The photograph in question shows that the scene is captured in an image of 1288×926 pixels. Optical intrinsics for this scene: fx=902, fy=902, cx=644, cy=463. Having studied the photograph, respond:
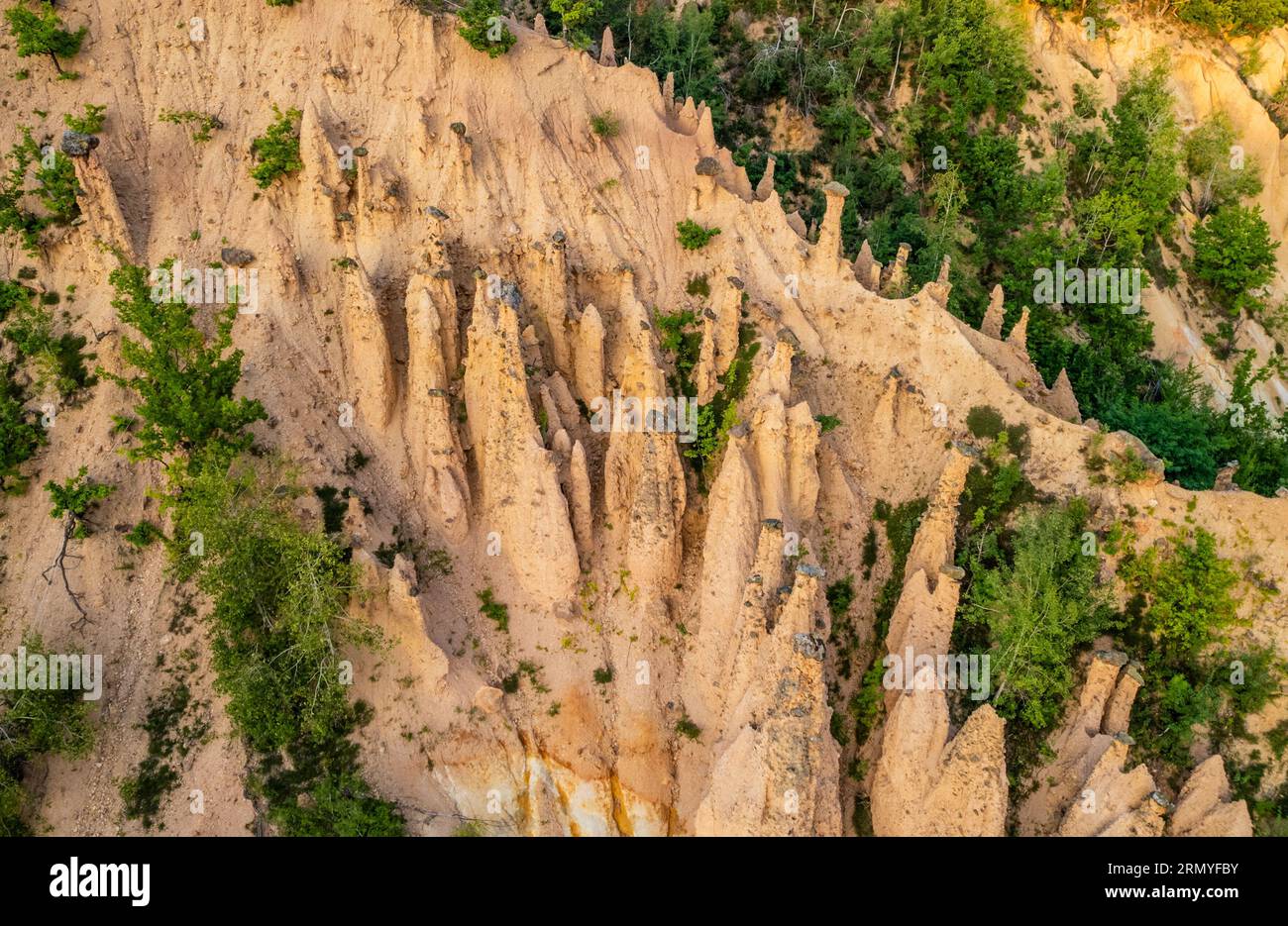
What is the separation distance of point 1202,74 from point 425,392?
45.4m

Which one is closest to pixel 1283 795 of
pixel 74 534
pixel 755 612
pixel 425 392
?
pixel 755 612

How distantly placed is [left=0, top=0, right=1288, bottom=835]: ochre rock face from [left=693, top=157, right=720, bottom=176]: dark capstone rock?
0.10m

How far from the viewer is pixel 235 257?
26.3 metres

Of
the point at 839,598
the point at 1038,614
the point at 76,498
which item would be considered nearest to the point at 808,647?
the point at 839,598

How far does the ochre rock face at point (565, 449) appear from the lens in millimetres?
22578

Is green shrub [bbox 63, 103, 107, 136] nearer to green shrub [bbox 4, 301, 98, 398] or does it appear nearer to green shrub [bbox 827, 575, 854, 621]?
green shrub [bbox 4, 301, 98, 398]

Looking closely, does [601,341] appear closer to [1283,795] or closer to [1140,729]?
[1140,729]

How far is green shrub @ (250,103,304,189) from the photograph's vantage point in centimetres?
2708

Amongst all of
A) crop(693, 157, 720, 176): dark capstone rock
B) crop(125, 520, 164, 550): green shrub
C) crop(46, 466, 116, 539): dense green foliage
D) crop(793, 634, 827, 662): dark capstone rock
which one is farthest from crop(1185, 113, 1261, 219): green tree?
crop(46, 466, 116, 539): dense green foliage

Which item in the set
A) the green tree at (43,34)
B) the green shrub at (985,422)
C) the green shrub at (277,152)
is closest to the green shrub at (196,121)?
the green shrub at (277,152)

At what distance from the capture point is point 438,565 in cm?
2572

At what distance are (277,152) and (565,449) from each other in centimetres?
1256

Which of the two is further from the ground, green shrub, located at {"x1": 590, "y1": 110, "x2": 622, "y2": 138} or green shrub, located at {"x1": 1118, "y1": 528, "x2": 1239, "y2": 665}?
green shrub, located at {"x1": 590, "y1": 110, "x2": 622, "y2": 138}

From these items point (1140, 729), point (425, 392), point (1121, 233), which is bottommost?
point (1140, 729)
